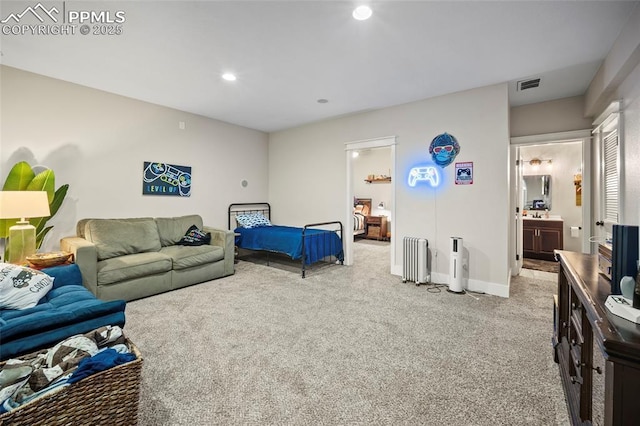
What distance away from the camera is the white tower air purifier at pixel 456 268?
11.9 feet

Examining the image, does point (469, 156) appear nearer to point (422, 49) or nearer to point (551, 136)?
point (551, 136)

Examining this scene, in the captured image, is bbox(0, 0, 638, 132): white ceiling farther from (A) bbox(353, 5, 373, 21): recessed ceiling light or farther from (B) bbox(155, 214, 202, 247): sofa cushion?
Result: (B) bbox(155, 214, 202, 247): sofa cushion

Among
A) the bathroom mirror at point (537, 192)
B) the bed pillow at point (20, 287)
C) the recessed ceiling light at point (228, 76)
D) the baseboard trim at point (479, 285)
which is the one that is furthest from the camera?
the bathroom mirror at point (537, 192)

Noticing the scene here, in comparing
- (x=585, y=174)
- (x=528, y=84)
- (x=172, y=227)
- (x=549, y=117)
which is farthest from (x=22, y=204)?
(x=585, y=174)

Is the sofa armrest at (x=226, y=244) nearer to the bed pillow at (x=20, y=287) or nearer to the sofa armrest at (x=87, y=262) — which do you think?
the sofa armrest at (x=87, y=262)

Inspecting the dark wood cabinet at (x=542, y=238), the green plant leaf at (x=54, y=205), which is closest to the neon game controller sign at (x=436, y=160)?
the dark wood cabinet at (x=542, y=238)

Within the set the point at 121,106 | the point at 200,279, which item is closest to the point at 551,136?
the point at 200,279

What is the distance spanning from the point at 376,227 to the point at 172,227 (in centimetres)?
561

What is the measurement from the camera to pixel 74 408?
117cm

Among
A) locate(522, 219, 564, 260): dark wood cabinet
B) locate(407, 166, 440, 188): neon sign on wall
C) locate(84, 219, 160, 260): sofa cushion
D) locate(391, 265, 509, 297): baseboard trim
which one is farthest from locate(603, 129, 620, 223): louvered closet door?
locate(84, 219, 160, 260): sofa cushion

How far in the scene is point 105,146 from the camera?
3.85 metres

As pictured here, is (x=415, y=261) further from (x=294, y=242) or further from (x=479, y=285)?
(x=294, y=242)

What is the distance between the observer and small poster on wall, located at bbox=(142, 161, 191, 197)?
14.0 ft

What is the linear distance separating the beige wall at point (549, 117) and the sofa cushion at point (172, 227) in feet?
17.8
